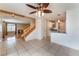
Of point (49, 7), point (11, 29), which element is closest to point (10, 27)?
point (11, 29)

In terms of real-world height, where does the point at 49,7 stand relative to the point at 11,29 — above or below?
above

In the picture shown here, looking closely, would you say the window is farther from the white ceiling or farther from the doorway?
the white ceiling

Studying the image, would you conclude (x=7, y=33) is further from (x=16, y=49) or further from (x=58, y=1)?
(x=58, y=1)

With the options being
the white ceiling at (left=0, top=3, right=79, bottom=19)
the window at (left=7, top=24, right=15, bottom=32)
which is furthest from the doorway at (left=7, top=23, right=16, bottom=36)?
the white ceiling at (left=0, top=3, right=79, bottom=19)

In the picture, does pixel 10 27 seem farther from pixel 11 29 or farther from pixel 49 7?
pixel 49 7

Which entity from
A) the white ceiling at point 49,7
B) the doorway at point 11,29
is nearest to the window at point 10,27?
the doorway at point 11,29

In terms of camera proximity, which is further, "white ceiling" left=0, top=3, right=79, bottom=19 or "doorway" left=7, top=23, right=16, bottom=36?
"doorway" left=7, top=23, right=16, bottom=36

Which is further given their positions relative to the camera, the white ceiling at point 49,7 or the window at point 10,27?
the window at point 10,27

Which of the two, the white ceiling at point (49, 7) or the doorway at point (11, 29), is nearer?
the white ceiling at point (49, 7)

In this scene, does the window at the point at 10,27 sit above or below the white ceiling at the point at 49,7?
below

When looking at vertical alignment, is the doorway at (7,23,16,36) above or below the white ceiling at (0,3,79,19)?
below

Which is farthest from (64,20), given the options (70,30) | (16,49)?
(16,49)

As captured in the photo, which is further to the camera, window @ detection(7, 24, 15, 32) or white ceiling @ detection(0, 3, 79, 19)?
window @ detection(7, 24, 15, 32)

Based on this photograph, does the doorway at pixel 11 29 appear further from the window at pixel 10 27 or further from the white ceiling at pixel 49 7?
the white ceiling at pixel 49 7
